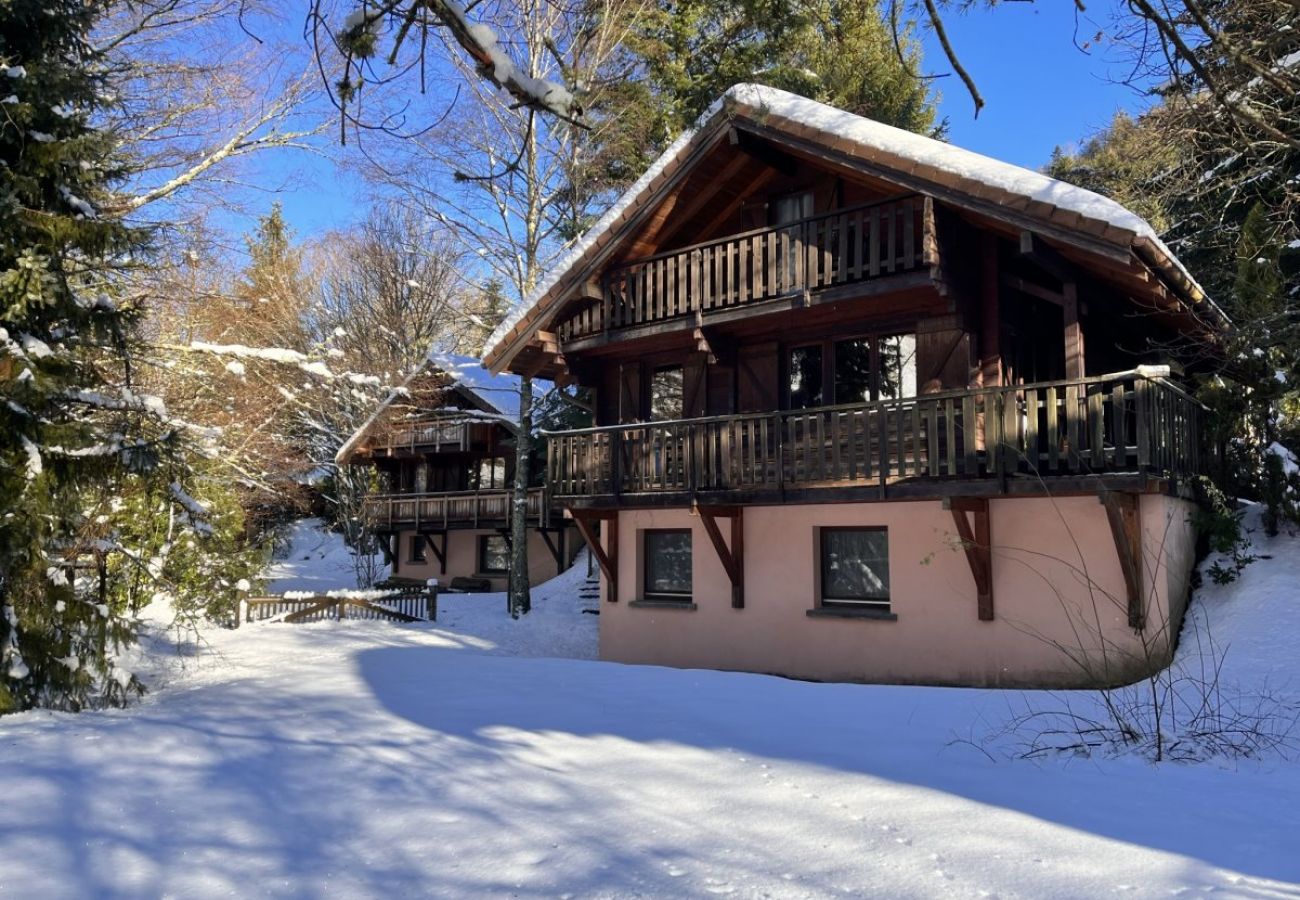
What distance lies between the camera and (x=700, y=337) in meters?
14.0

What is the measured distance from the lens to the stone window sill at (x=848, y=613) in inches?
493

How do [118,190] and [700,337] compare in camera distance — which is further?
[700,337]

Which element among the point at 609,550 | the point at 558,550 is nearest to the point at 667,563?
the point at 609,550

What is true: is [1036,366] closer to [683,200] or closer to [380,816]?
[683,200]

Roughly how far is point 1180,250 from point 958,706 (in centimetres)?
1410

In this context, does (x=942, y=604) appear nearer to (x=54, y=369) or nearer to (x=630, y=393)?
(x=630, y=393)

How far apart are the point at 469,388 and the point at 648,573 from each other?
14905mm

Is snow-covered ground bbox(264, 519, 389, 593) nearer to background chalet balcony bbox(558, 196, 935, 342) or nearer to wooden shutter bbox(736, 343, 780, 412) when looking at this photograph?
background chalet balcony bbox(558, 196, 935, 342)

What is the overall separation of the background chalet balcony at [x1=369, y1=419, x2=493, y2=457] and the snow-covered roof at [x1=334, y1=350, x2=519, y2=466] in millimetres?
1102

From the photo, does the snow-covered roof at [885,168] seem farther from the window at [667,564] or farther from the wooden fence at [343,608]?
the wooden fence at [343,608]

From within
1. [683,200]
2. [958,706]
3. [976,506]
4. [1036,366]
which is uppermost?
[683,200]

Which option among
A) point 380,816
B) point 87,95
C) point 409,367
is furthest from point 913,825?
point 409,367

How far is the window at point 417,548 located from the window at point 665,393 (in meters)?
20.2

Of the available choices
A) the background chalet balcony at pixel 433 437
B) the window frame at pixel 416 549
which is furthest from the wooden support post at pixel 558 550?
the window frame at pixel 416 549
